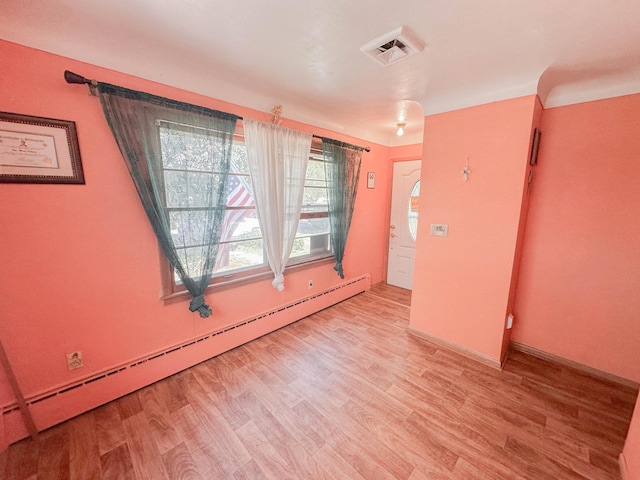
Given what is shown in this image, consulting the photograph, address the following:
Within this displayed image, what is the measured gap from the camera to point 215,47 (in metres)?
1.55

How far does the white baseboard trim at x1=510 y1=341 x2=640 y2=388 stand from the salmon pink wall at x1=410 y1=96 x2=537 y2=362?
53cm

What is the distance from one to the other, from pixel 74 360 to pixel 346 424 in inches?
71.0

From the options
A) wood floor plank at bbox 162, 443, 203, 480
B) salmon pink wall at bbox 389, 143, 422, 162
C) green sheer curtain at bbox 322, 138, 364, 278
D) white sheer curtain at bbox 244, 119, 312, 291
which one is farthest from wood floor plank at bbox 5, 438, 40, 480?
salmon pink wall at bbox 389, 143, 422, 162

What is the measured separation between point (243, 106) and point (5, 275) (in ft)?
6.25

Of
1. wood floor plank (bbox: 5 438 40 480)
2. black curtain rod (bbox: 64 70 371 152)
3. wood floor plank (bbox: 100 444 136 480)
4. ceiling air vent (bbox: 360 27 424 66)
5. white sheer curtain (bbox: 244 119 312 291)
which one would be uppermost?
ceiling air vent (bbox: 360 27 424 66)

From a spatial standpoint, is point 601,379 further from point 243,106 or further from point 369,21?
point 243,106

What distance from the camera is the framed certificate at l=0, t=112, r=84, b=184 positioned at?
1.30 meters

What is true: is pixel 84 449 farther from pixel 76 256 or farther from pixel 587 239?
pixel 587 239

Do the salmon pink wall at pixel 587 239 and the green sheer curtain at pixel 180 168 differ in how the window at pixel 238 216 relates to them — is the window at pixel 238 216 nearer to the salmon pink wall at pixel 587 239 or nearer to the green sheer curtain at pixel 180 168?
the green sheer curtain at pixel 180 168

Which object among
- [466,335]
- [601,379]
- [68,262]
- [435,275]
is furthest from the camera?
[435,275]

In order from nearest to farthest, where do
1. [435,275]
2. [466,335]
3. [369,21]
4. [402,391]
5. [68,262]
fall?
[369,21]
[68,262]
[402,391]
[466,335]
[435,275]

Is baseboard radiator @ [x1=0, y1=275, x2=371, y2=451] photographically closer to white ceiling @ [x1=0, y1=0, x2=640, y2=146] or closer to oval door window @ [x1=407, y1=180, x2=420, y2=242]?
white ceiling @ [x1=0, y1=0, x2=640, y2=146]

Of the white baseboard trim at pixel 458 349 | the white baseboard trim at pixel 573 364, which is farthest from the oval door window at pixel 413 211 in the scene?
the white baseboard trim at pixel 573 364

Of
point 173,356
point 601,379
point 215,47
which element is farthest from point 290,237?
point 601,379
